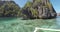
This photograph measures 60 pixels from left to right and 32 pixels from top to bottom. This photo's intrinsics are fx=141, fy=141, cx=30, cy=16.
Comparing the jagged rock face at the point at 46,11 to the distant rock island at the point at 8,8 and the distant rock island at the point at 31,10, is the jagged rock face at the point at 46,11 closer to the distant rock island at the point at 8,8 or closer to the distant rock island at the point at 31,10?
the distant rock island at the point at 31,10

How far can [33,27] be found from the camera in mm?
4184

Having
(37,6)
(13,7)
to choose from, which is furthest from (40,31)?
(13,7)

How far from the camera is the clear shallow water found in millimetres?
4117

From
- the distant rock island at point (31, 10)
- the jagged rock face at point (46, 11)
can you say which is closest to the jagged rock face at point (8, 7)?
the distant rock island at point (31, 10)

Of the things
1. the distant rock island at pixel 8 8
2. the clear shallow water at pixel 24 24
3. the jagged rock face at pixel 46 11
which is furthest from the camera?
the distant rock island at pixel 8 8

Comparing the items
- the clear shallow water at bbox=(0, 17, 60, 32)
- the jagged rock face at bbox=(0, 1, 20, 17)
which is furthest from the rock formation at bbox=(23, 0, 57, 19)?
the jagged rock face at bbox=(0, 1, 20, 17)

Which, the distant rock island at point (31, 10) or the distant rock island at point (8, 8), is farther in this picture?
the distant rock island at point (8, 8)

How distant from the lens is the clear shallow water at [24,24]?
13.5 feet

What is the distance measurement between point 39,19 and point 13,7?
0.95m

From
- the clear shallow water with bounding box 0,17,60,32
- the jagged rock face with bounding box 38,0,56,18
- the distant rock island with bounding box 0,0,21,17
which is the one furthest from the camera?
the distant rock island with bounding box 0,0,21,17

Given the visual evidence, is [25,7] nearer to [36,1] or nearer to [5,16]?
[36,1]

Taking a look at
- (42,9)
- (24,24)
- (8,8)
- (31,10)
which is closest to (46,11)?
(42,9)

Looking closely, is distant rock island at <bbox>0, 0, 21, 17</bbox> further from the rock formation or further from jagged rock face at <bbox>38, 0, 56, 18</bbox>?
jagged rock face at <bbox>38, 0, 56, 18</bbox>

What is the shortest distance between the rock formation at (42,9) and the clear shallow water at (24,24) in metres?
0.17
